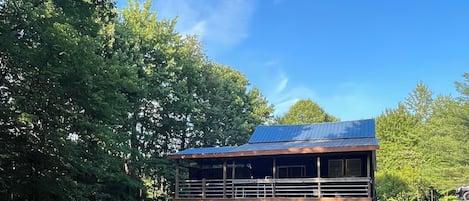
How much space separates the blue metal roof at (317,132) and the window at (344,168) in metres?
1.75

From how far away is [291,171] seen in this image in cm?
1884

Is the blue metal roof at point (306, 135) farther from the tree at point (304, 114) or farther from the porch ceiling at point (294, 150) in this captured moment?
the tree at point (304, 114)

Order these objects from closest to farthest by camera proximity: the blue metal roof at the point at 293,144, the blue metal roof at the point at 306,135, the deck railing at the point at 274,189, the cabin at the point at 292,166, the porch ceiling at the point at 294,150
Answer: the porch ceiling at the point at 294,150, the cabin at the point at 292,166, the deck railing at the point at 274,189, the blue metal roof at the point at 293,144, the blue metal roof at the point at 306,135

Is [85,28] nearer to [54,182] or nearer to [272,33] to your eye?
[54,182]

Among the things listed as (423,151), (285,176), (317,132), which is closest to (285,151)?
(285,176)

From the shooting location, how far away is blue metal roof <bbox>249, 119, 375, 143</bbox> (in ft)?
63.9

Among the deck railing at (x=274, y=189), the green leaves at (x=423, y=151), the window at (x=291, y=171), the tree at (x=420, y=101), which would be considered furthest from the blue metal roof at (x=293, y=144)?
the tree at (x=420, y=101)

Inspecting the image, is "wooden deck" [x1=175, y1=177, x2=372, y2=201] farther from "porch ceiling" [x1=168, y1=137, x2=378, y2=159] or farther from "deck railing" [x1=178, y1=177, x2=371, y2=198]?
"porch ceiling" [x1=168, y1=137, x2=378, y2=159]

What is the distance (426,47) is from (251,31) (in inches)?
399

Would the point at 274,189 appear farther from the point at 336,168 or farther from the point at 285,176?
the point at 336,168

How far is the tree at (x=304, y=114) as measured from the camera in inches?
1726

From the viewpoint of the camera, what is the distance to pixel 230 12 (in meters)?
20.6

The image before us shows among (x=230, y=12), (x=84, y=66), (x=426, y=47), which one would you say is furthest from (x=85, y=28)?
(x=426, y=47)

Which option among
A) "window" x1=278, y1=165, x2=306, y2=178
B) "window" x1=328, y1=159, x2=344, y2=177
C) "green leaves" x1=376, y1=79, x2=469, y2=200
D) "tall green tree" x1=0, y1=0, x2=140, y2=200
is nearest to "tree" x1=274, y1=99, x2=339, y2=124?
"green leaves" x1=376, y1=79, x2=469, y2=200
